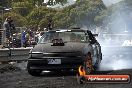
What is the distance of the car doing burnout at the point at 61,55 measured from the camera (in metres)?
11.5

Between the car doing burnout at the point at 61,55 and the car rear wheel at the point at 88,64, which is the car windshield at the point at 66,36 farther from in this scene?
the car rear wheel at the point at 88,64

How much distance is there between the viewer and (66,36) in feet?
42.7

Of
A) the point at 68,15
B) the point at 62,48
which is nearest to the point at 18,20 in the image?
the point at 68,15

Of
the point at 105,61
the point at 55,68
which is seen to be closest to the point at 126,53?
the point at 105,61

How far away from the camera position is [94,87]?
8.95 metres

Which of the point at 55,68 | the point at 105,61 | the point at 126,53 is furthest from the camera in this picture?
the point at 126,53

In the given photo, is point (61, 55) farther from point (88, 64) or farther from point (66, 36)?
point (66, 36)

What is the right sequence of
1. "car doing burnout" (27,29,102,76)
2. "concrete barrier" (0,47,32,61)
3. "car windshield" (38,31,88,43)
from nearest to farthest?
"car doing burnout" (27,29,102,76), "car windshield" (38,31,88,43), "concrete barrier" (0,47,32,61)

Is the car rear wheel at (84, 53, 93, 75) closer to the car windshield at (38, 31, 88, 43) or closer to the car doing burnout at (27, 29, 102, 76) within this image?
the car doing burnout at (27, 29, 102, 76)

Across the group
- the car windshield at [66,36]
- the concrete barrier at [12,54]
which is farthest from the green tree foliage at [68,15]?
the car windshield at [66,36]

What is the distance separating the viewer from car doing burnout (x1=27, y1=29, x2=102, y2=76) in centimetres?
1149

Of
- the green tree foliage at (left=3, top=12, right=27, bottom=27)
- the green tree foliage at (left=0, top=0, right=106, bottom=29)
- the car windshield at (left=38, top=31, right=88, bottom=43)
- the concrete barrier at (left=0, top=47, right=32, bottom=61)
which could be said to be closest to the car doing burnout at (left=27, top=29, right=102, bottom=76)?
the car windshield at (left=38, top=31, right=88, bottom=43)

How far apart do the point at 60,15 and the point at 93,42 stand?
87.8 metres

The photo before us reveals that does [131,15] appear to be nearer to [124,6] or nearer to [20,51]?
[124,6]
